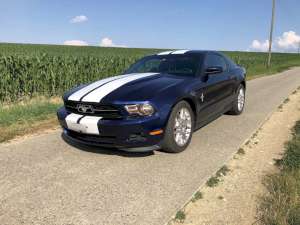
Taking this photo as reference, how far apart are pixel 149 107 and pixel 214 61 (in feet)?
A: 7.91

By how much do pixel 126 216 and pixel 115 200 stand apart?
0.33m

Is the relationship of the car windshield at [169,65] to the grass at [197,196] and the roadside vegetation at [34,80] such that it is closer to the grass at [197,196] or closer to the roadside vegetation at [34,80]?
the grass at [197,196]

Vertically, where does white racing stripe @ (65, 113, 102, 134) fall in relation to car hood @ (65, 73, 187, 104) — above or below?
below

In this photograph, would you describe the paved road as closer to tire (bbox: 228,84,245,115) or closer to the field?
tire (bbox: 228,84,245,115)

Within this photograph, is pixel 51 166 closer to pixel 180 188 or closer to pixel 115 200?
pixel 115 200

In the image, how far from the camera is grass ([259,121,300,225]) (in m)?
2.66

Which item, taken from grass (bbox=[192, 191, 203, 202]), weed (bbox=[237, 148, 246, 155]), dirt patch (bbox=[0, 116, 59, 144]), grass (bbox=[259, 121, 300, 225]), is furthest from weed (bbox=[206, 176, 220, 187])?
dirt patch (bbox=[0, 116, 59, 144])

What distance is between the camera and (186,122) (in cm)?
448

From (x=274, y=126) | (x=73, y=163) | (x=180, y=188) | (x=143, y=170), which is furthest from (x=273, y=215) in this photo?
(x=274, y=126)

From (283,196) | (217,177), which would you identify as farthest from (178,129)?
(283,196)

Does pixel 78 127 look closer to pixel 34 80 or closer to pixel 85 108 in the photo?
pixel 85 108

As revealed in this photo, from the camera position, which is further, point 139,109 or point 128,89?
point 128,89

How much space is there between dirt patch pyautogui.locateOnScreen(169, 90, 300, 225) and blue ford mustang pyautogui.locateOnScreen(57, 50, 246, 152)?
898mm

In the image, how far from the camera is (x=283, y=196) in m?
3.04
